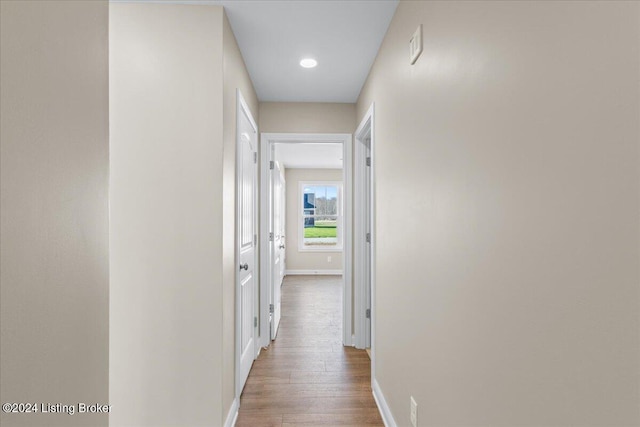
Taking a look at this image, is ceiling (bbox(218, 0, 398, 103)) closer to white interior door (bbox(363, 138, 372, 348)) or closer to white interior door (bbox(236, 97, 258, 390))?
white interior door (bbox(236, 97, 258, 390))

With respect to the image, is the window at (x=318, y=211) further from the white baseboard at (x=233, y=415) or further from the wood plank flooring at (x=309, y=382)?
the white baseboard at (x=233, y=415)

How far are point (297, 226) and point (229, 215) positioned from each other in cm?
659

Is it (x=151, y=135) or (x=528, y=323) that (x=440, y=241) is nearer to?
(x=528, y=323)

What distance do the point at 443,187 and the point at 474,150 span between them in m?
0.29

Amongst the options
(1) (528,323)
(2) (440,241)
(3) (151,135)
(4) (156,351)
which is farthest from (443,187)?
(4) (156,351)

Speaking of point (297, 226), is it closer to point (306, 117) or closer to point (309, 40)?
point (306, 117)

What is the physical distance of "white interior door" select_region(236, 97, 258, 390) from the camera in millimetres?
2689

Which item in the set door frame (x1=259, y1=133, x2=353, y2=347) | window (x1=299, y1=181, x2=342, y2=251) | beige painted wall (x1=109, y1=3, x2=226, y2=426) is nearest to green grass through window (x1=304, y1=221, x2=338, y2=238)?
window (x1=299, y1=181, x2=342, y2=251)

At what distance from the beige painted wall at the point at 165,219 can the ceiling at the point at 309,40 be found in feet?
1.42

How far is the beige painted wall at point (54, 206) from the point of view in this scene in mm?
623

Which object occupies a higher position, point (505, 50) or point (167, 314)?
point (505, 50)

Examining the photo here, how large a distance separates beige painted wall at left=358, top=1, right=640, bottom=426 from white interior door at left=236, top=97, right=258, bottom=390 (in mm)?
1314

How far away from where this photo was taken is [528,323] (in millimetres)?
921

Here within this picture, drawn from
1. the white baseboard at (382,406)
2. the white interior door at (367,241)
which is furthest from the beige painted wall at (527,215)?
the white interior door at (367,241)
